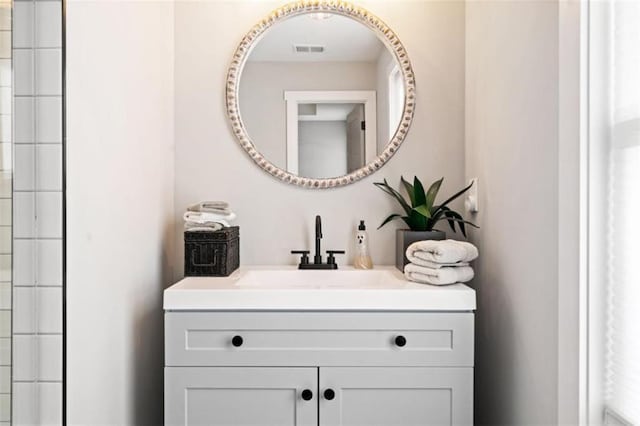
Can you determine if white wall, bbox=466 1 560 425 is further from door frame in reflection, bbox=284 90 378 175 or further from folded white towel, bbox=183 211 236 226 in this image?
folded white towel, bbox=183 211 236 226

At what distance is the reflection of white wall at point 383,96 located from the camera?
209 centimetres

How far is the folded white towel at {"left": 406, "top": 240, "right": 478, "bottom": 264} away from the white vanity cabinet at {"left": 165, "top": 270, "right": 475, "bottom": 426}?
0.17 meters

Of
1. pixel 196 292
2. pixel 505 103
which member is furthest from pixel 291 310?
pixel 505 103

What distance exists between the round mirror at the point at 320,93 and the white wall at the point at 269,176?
0.05 meters

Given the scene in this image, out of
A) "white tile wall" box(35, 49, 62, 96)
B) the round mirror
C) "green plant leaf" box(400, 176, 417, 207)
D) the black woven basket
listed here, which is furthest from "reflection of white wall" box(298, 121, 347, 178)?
"white tile wall" box(35, 49, 62, 96)

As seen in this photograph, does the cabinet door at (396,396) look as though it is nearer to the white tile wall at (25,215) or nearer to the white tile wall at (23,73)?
the white tile wall at (25,215)

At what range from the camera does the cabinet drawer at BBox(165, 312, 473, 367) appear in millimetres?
1579

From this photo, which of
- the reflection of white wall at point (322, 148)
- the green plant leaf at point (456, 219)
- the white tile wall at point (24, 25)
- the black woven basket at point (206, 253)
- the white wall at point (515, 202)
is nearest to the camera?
the white tile wall at point (24, 25)

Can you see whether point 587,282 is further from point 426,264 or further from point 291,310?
point 291,310

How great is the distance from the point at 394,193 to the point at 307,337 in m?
0.73

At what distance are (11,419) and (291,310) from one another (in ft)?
2.47

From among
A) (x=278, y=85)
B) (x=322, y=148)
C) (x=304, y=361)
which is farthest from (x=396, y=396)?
(x=278, y=85)

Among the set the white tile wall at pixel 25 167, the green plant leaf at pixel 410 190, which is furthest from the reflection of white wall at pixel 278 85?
the white tile wall at pixel 25 167

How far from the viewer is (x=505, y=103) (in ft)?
5.44
